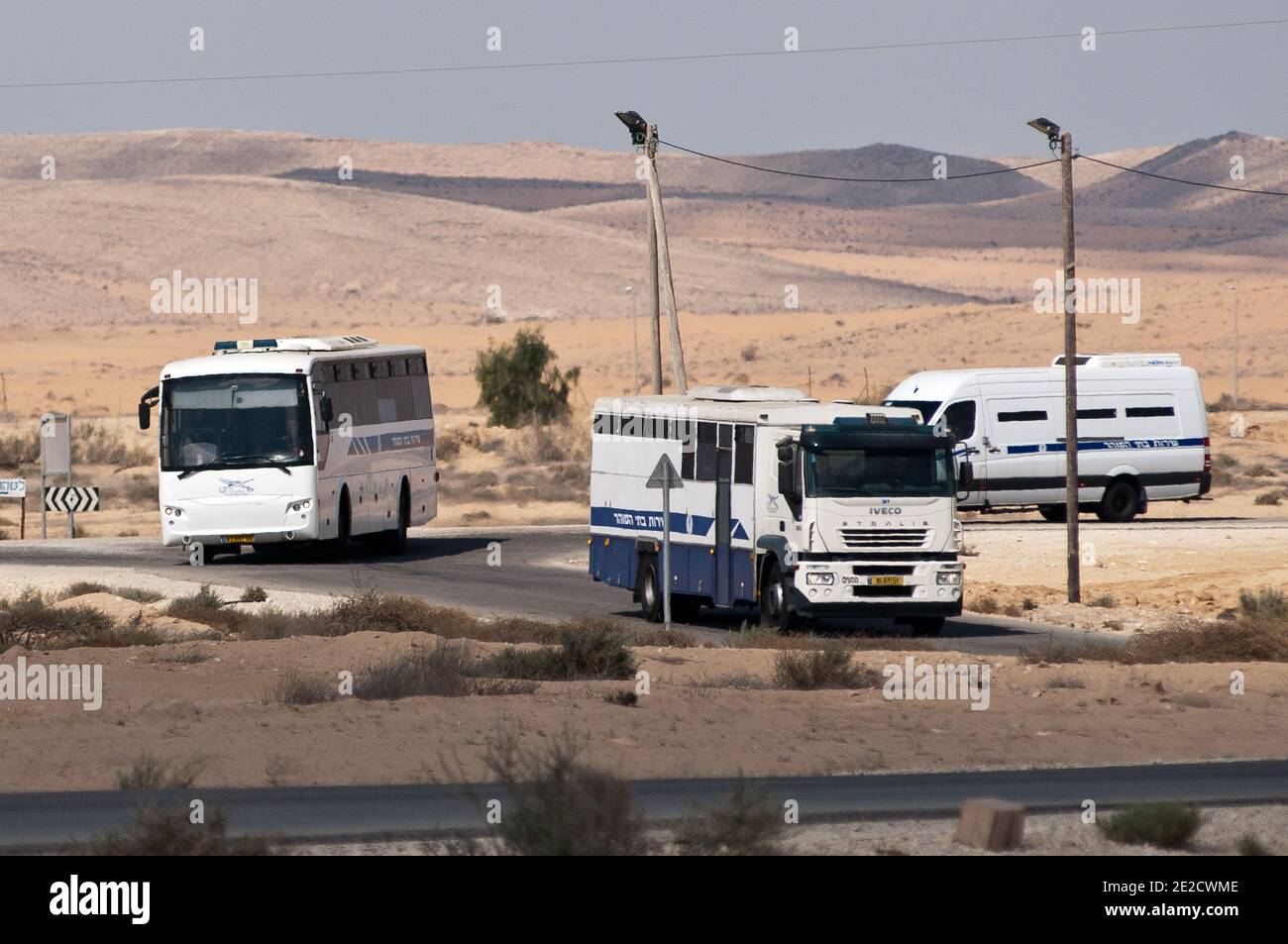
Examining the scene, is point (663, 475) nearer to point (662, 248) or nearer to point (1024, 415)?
point (662, 248)

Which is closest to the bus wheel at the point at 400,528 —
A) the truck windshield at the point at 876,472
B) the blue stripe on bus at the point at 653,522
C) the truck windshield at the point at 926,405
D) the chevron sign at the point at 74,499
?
the chevron sign at the point at 74,499

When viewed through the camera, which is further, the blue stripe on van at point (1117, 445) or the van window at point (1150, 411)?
the van window at point (1150, 411)

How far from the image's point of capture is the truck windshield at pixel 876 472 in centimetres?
2338

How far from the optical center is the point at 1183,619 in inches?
1037

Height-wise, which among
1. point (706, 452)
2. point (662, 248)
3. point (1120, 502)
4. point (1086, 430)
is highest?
point (662, 248)

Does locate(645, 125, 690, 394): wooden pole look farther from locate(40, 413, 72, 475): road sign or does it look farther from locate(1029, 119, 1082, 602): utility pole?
locate(40, 413, 72, 475): road sign

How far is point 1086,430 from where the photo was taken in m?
38.4

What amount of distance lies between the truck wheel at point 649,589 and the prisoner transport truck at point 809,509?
12.8 inches

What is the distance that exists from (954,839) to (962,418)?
26.8m

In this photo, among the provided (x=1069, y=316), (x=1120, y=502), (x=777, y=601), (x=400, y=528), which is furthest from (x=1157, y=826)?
(x=1120, y=502)

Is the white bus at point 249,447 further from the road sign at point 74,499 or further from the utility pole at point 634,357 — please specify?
the utility pole at point 634,357

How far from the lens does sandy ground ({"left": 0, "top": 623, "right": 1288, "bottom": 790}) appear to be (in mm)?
14969

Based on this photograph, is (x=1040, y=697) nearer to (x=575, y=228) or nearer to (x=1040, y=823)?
(x=1040, y=823)

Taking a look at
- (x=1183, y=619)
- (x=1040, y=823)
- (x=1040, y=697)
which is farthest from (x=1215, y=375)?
(x=1040, y=823)
